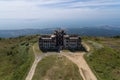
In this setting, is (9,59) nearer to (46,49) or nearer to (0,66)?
(0,66)

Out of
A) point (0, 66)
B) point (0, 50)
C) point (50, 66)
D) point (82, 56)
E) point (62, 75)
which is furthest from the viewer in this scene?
point (0, 50)

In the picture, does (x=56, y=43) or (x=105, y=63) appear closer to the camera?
(x=105, y=63)

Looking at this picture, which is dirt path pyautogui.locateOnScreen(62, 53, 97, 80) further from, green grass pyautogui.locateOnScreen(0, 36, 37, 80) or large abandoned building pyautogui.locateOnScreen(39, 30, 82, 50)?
green grass pyautogui.locateOnScreen(0, 36, 37, 80)

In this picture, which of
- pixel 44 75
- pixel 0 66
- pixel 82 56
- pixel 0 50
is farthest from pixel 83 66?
pixel 0 50

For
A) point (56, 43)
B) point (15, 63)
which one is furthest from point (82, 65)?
point (15, 63)

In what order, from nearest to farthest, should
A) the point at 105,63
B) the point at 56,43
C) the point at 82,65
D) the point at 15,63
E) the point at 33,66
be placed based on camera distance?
the point at 33,66 → the point at 82,65 → the point at 105,63 → the point at 15,63 → the point at 56,43

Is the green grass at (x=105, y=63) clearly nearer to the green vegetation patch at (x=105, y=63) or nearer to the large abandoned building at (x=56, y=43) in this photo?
the green vegetation patch at (x=105, y=63)

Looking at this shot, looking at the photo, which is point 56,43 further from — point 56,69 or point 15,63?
point 56,69
